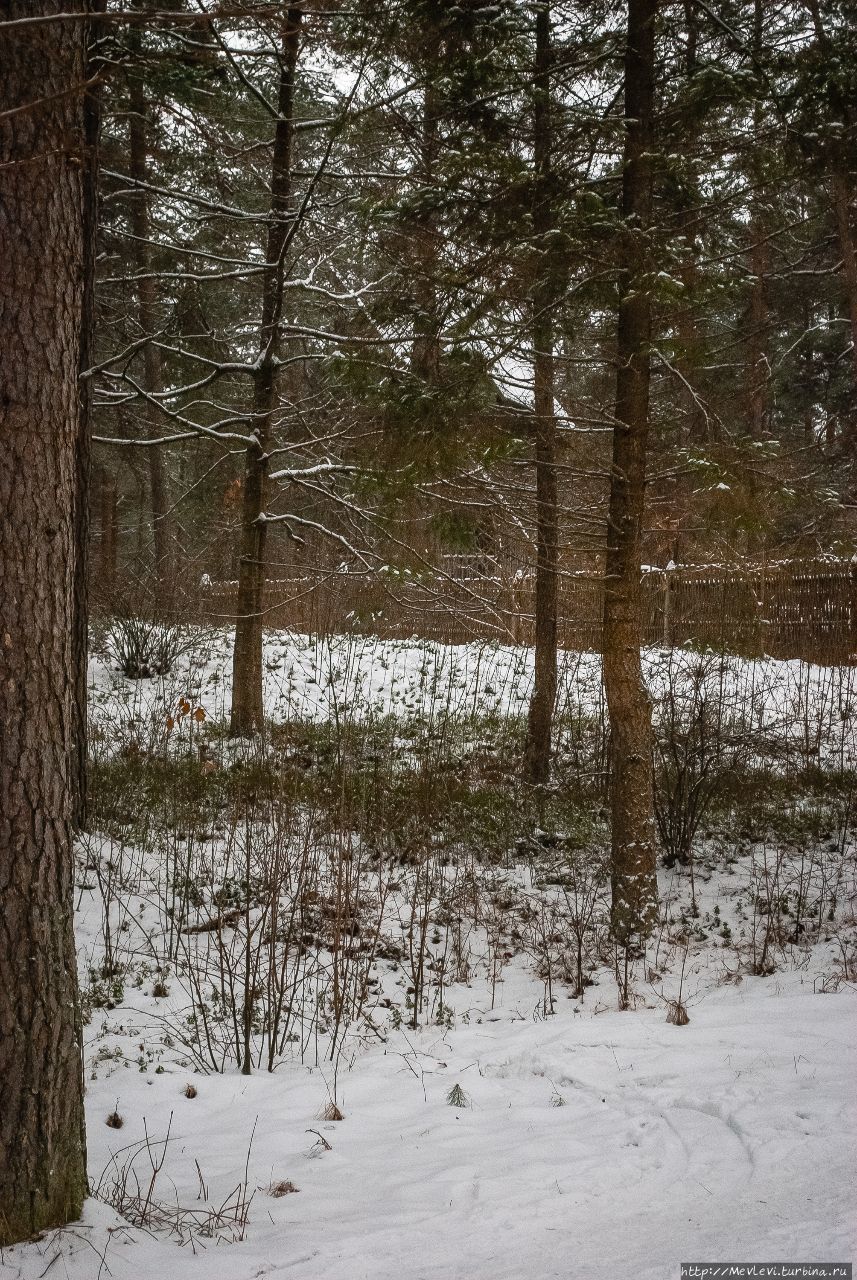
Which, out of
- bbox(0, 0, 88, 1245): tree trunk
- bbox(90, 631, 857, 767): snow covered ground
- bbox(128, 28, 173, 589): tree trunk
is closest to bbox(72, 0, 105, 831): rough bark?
bbox(128, 28, 173, 589): tree trunk

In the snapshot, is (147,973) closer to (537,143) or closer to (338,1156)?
(338,1156)

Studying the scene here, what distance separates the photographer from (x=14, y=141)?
262 cm

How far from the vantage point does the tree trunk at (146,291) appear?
337 inches

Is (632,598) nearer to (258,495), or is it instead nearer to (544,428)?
(544,428)

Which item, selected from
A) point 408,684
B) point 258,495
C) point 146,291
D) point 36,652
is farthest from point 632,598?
point 146,291

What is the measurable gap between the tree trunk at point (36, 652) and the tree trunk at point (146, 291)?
5.21 m

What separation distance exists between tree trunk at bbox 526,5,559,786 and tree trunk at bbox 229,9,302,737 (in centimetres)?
331

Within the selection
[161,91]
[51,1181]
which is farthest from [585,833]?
[161,91]

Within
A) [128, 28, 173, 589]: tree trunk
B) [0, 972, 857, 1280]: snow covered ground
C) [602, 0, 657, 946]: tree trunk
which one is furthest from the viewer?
[128, 28, 173, 589]: tree trunk

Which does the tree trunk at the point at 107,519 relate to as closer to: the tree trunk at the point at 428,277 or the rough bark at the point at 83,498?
the rough bark at the point at 83,498

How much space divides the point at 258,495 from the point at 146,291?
13.7 feet

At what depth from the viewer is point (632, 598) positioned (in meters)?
5.44

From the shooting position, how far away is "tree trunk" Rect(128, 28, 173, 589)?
8555 millimetres

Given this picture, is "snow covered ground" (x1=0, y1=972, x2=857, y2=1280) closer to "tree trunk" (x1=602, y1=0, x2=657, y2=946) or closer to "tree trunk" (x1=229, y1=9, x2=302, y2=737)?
"tree trunk" (x1=602, y1=0, x2=657, y2=946)
